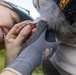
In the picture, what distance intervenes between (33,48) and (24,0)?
808 millimetres

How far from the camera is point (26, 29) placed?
22.5 inches

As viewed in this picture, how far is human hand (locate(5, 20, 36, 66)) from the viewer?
573mm

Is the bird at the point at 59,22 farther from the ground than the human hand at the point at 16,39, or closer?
farther from the ground

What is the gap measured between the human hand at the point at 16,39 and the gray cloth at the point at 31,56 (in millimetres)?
76

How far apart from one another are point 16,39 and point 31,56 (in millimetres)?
185

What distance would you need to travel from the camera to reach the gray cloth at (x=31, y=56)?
41 centimetres

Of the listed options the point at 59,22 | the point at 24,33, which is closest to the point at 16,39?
the point at 24,33

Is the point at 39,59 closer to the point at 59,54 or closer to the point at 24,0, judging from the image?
the point at 59,54

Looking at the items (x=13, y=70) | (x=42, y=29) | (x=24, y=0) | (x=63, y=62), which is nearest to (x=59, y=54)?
(x=63, y=62)

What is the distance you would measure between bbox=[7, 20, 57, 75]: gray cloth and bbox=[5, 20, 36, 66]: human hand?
8 cm

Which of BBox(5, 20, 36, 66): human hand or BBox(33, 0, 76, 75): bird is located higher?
BBox(33, 0, 76, 75): bird

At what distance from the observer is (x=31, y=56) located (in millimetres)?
452

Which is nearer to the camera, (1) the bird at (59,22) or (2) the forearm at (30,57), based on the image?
(2) the forearm at (30,57)

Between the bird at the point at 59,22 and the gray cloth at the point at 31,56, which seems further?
the bird at the point at 59,22
